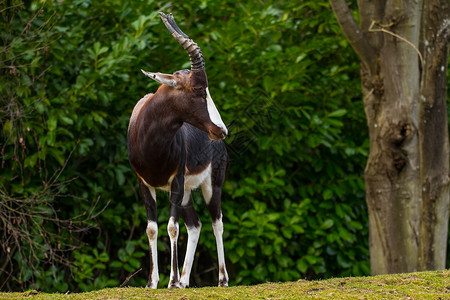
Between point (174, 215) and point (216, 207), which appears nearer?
point (174, 215)

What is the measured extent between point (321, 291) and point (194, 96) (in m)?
1.92

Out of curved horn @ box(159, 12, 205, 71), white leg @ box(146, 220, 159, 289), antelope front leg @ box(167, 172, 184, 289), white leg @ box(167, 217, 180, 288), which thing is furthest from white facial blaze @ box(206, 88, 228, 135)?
white leg @ box(146, 220, 159, 289)

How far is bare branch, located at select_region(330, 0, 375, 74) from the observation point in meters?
7.69

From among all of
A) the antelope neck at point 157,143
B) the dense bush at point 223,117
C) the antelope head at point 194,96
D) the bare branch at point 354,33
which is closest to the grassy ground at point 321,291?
the antelope neck at point 157,143

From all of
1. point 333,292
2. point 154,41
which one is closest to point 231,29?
point 154,41

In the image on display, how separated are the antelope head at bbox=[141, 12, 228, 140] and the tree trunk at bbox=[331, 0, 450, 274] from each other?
2.86 m

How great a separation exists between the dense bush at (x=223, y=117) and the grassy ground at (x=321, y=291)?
255 cm

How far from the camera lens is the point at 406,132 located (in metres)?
7.64

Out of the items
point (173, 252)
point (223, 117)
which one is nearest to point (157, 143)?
point (173, 252)

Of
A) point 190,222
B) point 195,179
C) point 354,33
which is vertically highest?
point 354,33

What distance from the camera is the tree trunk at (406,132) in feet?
25.2

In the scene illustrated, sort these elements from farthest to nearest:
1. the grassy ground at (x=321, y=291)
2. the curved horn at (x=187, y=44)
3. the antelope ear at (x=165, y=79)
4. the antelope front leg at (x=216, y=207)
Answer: the antelope front leg at (x=216, y=207) < the antelope ear at (x=165, y=79) < the curved horn at (x=187, y=44) < the grassy ground at (x=321, y=291)

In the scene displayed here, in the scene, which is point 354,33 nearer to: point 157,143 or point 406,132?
point 406,132

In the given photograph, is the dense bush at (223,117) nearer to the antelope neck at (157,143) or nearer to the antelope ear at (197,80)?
the antelope neck at (157,143)
